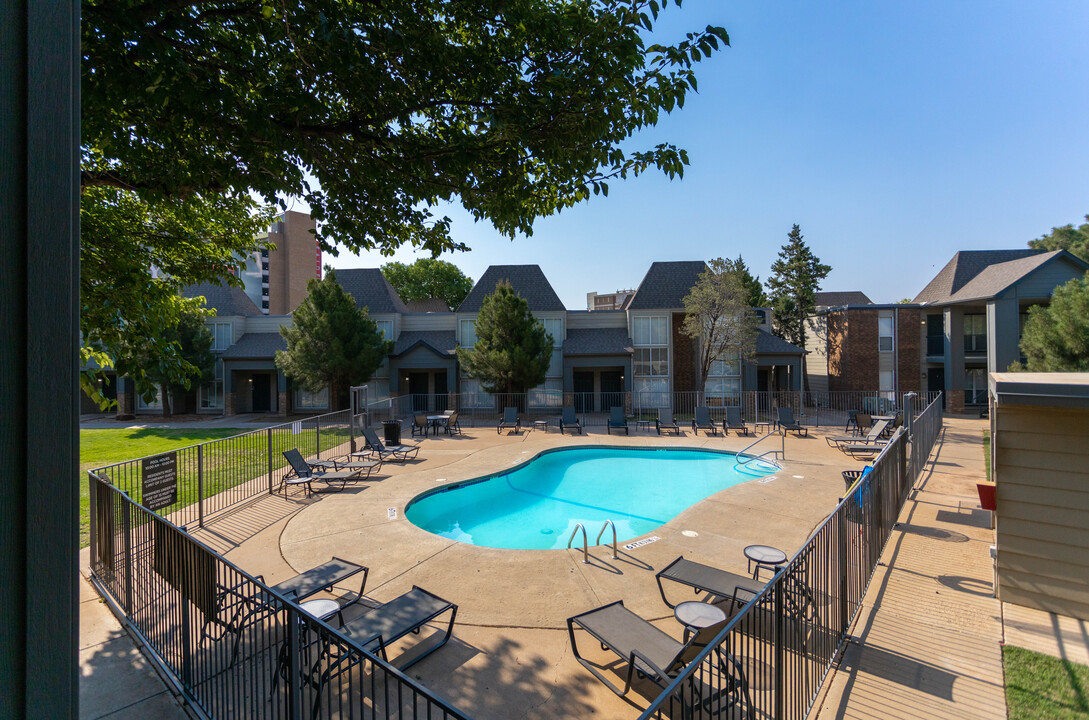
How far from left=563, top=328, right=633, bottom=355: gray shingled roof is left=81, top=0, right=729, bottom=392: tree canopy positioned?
21.3 metres

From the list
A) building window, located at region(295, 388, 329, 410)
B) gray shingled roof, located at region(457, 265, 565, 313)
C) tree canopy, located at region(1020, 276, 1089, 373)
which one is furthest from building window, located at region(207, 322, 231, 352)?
tree canopy, located at region(1020, 276, 1089, 373)

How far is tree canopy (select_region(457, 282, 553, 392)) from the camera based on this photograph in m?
24.3

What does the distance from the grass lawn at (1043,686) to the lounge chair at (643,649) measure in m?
2.33

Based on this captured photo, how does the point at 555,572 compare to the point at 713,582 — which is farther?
the point at 555,572

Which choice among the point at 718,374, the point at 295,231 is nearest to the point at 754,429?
the point at 718,374

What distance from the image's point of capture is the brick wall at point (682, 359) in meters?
29.2

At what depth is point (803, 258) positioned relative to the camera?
45.1 m

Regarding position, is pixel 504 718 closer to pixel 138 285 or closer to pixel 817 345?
pixel 138 285

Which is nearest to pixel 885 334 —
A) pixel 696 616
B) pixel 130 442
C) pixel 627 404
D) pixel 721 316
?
pixel 721 316

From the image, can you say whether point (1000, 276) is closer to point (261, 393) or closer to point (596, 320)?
point (596, 320)

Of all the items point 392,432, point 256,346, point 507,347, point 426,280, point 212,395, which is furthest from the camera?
point 426,280

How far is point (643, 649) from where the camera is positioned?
4379mm

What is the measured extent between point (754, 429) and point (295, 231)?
47695 millimetres

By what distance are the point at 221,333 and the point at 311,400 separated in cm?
809
